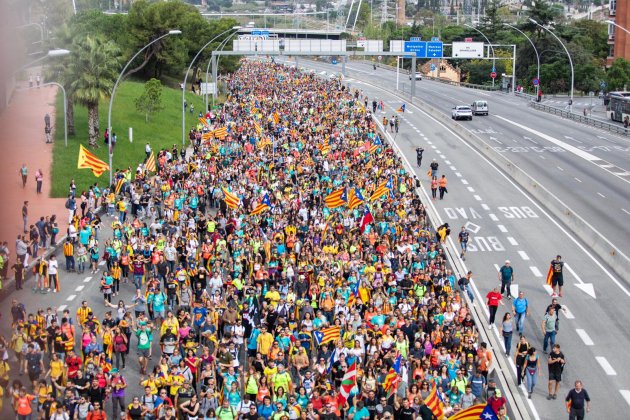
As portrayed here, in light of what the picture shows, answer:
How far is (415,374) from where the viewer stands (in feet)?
63.8

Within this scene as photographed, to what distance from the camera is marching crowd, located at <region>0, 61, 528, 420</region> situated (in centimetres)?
1820

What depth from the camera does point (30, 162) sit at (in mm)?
51062

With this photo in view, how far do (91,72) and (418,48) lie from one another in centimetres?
6130

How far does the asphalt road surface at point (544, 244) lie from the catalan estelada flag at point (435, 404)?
3356mm

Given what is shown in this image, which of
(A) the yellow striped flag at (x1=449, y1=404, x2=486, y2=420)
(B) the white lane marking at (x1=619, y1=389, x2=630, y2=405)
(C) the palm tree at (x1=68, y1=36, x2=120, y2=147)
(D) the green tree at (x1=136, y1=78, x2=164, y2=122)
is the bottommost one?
(B) the white lane marking at (x1=619, y1=389, x2=630, y2=405)

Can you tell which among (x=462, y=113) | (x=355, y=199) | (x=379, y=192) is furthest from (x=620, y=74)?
(x=355, y=199)

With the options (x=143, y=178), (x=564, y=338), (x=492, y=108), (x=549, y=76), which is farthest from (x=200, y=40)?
(x=564, y=338)

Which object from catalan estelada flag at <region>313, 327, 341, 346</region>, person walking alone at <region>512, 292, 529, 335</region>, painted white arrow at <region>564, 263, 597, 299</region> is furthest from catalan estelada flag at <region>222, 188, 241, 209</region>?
catalan estelada flag at <region>313, 327, 341, 346</region>

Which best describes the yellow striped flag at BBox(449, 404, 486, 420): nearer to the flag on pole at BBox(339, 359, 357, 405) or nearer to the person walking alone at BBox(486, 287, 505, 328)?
the flag on pole at BBox(339, 359, 357, 405)

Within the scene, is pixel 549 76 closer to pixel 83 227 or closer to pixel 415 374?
pixel 83 227

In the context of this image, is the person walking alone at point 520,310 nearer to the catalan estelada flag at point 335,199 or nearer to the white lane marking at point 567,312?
the white lane marking at point 567,312

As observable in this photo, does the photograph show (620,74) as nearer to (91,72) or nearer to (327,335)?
(91,72)

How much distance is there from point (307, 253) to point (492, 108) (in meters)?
68.0

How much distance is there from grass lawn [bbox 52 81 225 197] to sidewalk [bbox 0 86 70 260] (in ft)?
2.11
